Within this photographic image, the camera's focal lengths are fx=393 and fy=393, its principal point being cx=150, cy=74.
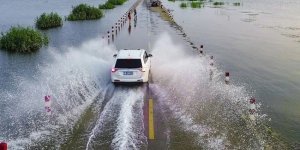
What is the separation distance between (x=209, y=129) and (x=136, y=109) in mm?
3281

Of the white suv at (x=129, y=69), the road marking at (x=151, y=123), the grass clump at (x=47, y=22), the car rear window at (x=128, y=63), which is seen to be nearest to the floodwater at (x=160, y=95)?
the road marking at (x=151, y=123)

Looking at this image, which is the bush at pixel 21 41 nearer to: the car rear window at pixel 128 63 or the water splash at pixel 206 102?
the water splash at pixel 206 102

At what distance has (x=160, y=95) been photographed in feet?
59.8

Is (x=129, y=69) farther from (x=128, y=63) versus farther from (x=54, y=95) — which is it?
(x=54, y=95)

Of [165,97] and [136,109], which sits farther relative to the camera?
[165,97]

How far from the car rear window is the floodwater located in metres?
1.21

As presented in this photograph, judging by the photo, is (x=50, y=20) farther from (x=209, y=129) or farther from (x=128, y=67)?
(x=209, y=129)

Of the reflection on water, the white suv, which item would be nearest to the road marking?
the white suv

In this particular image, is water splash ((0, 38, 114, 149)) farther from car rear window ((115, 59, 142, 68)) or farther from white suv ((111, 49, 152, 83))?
car rear window ((115, 59, 142, 68))

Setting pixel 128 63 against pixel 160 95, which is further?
pixel 128 63

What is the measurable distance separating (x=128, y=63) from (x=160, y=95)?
2.67 metres

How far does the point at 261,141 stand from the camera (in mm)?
13227

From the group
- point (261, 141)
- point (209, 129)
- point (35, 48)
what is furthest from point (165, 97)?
point (35, 48)

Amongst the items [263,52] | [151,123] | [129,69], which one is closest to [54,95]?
[129,69]
